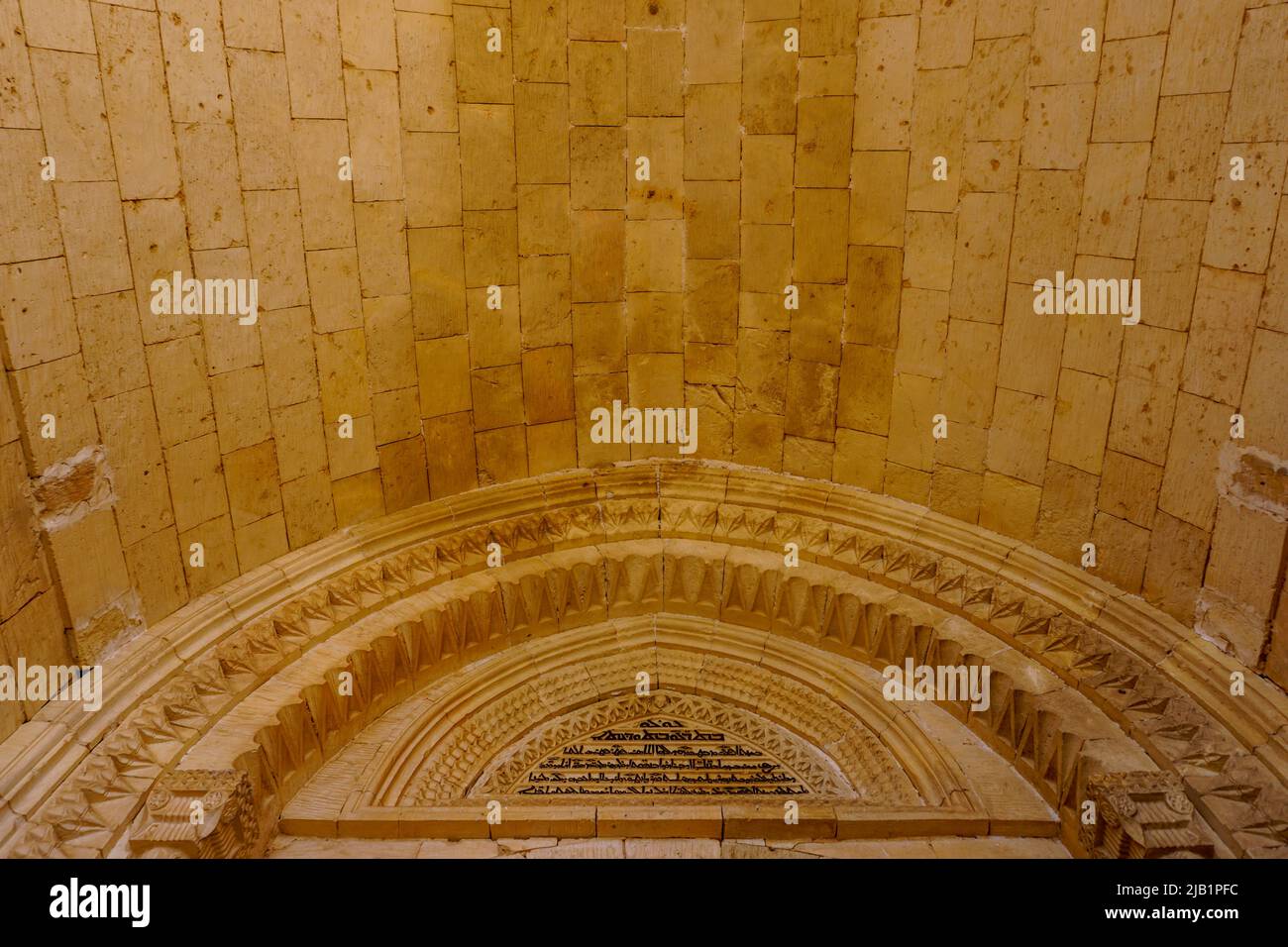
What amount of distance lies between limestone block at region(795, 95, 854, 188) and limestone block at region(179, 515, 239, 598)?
3.45 meters

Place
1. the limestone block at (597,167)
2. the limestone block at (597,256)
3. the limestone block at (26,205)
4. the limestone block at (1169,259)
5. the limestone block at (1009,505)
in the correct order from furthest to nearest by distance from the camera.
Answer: the limestone block at (597,256)
the limestone block at (597,167)
the limestone block at (1009,505)
the limestone block at (1169,259)
the limestone block at (26,205)

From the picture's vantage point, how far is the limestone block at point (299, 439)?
461 cm

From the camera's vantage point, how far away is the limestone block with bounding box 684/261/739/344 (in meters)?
5.56

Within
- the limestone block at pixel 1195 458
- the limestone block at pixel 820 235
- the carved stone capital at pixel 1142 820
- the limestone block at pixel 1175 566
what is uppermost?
the limestone block at pixel 820 235

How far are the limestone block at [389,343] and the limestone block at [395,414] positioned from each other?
0.15ft

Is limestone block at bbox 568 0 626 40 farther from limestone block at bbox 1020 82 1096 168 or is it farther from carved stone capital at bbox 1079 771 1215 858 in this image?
carved stone capital at bbox 1079 771 1215 858

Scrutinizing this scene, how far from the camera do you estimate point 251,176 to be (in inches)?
167

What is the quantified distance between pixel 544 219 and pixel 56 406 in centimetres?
266

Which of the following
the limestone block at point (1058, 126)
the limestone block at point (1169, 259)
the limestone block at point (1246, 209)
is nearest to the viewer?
the limestone block at point (1246, 209)

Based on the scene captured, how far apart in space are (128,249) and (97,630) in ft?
5.02

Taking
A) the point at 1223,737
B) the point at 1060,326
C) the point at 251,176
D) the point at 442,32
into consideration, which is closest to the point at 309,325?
the point at 251,176

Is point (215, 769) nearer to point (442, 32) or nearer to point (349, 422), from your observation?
point (349, 422)

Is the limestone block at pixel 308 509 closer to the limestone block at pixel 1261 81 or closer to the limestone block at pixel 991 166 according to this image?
the limestone block at pixel 991 166

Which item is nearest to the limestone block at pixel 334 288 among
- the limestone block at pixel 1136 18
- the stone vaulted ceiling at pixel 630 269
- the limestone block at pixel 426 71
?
the stone vaulted ceiling at pixel 630 269
